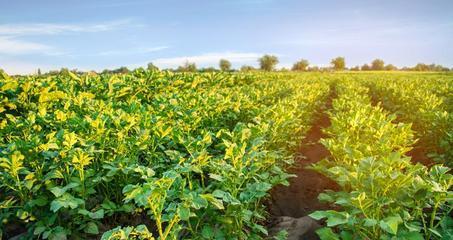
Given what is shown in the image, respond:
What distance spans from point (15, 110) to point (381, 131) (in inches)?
239

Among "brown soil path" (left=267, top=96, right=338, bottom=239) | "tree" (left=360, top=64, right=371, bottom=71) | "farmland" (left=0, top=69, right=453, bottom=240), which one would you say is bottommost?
"brown soil path" (left=267, top=96, right=338, bottom=239)

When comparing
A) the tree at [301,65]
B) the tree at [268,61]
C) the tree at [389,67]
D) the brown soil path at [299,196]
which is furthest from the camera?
the tree at [389,67]

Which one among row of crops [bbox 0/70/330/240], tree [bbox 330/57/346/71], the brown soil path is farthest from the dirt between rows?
tree [bbox 330/57/346/71]

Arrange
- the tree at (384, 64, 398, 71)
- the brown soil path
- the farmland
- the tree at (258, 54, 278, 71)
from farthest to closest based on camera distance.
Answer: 1. the tree at (384, 64, 398, 71)
2. the tree at (258, 54, 278, 71)
3. the brown soil path
4. the farmland

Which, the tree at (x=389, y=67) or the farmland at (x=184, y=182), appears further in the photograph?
the tree at (x=389, y=67)

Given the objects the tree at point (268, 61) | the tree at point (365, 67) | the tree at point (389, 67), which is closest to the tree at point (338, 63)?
the tree at point (365, 67)

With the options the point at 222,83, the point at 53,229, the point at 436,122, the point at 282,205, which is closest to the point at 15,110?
the point at 53,229

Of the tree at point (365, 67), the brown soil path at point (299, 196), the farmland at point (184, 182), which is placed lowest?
the brown soil path at point (299, 196)

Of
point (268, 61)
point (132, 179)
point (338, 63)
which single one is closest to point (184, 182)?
point (132, 179)

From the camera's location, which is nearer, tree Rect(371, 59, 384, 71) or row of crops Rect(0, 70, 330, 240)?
row of crops Rect(0, 70, 330, 240)

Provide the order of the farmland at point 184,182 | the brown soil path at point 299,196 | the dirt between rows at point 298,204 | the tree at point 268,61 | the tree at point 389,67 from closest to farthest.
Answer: the farmland at point 184,182 → the dirt between rows at point 298,204 → the brown soil path at point 299,196 → the tree at point 268,61 → the tree at point 389,67

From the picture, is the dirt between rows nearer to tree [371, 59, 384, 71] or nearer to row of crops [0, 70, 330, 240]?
row of crops [0, 70, 330, 240]

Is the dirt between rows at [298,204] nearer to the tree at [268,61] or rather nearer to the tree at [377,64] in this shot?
the tree at [268,61]

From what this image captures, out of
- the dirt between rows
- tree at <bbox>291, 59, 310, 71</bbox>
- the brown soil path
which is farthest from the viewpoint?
tree at <bbox>291, 59, 310, 71</bbox>
